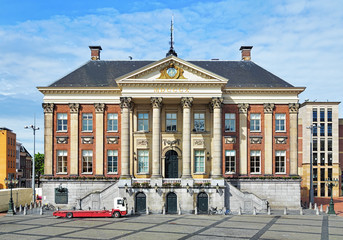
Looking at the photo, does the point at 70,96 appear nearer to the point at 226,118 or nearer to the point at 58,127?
the point at 58,127

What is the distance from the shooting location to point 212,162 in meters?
48.8

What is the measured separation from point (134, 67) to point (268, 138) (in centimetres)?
2054

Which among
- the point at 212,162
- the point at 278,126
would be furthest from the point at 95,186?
the point at 278,126

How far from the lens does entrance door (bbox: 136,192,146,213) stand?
4503cm

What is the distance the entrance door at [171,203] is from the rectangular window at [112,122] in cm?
1171

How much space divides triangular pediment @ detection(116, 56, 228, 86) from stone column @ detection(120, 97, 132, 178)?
2.42 m

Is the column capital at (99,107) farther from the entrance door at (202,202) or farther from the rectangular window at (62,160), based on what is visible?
the entrance door at (202,202)

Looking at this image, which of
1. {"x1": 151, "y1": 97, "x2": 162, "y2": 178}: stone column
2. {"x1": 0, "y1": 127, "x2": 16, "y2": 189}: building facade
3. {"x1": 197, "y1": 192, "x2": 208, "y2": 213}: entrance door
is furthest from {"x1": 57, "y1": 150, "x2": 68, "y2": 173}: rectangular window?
{"x1": 0, "y1": 127, "x2": 16, "y2": 189}: building facade

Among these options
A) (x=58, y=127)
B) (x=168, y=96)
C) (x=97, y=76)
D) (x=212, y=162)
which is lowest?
(x=212, y=162)

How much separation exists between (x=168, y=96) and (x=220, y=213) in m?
14.7

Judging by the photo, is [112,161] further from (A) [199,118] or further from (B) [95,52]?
(B) [95,52]

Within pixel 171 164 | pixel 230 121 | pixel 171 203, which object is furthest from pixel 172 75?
pixel 171 203

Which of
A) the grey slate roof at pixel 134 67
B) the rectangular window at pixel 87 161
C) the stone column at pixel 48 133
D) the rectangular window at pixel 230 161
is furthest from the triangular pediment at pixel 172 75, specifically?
the stone column at pixel 48 133

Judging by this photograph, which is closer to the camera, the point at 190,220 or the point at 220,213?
the point at 190,220
